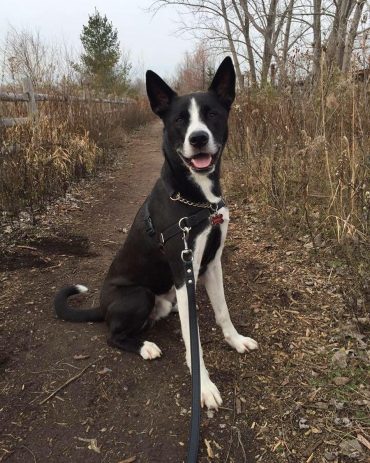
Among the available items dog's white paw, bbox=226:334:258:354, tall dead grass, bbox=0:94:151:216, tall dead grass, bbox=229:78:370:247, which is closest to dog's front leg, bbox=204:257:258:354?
dog's white paw, bbox=226:334:258:354

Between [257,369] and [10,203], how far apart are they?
3333mm

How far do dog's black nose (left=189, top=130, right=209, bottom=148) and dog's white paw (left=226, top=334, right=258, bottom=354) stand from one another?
123 centimetres

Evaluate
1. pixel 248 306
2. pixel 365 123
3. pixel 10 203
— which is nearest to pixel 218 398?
pixel 248 306

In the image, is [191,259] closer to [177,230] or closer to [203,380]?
[177,230]

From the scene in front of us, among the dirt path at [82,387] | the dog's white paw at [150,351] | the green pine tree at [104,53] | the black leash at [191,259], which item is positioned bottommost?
the dirt path at [82,387]

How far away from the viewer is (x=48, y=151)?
5617mm

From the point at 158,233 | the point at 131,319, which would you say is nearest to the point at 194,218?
the point at 158,233

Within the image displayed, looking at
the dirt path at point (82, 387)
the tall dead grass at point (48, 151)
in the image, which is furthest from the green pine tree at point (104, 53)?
the dirt path at point (82, 387)

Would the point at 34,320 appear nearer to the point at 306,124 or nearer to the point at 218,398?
the point at 218,398

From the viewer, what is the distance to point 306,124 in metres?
3.81

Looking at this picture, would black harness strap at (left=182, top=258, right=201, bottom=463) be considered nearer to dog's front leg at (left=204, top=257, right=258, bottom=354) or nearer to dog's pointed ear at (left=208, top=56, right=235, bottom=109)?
dog's front leg at (left=204, top=257, right=258, bottom=354)

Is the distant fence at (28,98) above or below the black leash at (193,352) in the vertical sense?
above

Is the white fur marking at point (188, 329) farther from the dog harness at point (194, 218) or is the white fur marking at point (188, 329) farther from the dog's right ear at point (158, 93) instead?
the dog's right ear at point (158, 93)

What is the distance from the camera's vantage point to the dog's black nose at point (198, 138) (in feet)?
6.47
